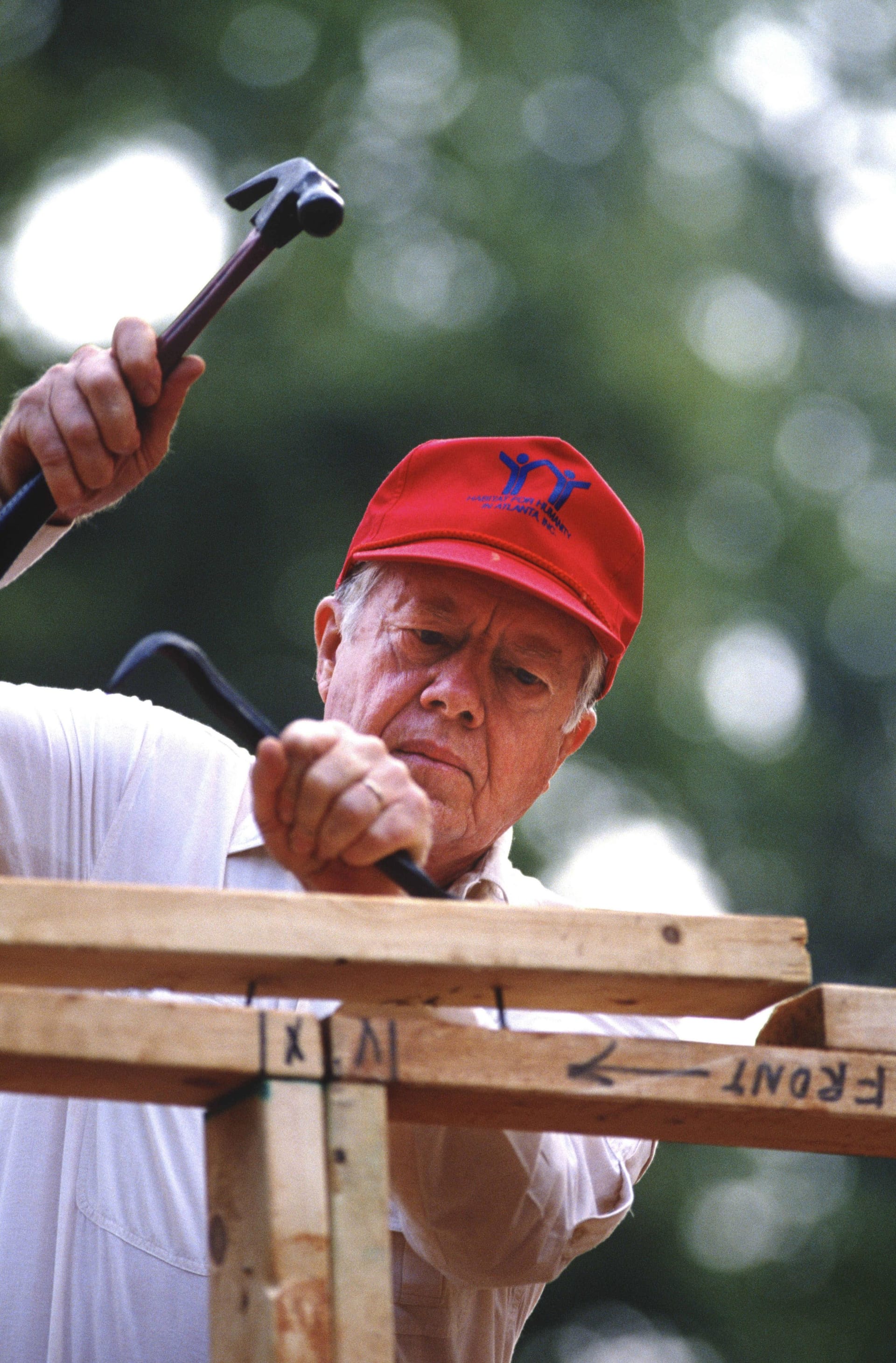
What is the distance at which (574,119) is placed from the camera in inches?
319

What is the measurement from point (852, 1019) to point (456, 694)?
1018mm

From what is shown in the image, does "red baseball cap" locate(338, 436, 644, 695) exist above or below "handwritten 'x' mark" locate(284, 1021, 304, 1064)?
above

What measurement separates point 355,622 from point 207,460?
431 centimetres

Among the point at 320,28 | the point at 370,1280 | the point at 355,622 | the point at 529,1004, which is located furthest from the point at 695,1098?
the point at 320,28

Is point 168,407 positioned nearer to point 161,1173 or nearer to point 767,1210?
point 161,1173

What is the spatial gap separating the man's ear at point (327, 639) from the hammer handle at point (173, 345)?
0.80 meters

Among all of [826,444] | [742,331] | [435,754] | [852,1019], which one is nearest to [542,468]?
[435,754]

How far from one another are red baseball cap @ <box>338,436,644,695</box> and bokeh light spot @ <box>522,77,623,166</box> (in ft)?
18.9

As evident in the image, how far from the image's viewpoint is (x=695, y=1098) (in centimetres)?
133

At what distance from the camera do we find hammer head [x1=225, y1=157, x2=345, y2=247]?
1797mm

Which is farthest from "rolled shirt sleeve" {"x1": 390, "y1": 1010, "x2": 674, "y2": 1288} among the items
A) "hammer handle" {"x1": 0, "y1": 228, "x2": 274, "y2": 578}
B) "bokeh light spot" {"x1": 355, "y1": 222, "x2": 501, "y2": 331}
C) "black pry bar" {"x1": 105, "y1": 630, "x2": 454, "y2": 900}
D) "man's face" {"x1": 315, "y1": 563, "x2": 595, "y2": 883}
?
"bokeh light spot" {"x1": 355, "y1": 222, "x2": 501, "y2": 331}

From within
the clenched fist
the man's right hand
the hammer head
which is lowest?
the clenched fist

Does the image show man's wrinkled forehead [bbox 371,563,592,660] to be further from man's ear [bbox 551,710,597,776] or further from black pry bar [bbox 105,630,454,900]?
black pry bar [bbox 105,630,454,900]

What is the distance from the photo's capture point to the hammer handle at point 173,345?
1.79m
